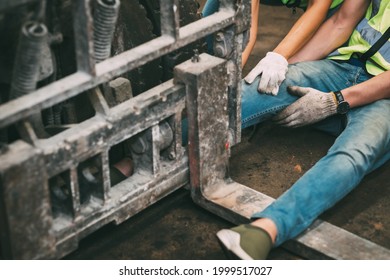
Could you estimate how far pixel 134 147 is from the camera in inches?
131

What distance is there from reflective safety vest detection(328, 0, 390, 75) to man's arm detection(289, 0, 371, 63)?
61mm

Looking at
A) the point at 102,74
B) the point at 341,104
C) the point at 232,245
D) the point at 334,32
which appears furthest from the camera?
the point at 334,32

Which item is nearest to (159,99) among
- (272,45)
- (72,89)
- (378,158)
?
Answer: (72,89)

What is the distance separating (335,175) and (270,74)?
0.78 metres

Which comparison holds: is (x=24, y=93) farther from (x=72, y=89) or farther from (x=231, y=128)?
(x=231, y=128)

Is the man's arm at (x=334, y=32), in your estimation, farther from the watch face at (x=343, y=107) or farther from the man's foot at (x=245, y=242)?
the man's foot at (x=245, y=242)

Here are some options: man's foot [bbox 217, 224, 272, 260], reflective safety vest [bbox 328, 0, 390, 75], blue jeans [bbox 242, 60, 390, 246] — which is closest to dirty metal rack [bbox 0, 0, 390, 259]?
blue jeans [bbox 242, 60, 390, 246]

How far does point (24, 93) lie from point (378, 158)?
184cm

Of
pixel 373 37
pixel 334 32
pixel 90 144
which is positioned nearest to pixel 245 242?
pixel 90 144

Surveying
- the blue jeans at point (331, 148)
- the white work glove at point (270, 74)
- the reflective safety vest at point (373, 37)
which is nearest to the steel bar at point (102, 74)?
the white work glove at point (270, 74)

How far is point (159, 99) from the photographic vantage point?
10.5 feet

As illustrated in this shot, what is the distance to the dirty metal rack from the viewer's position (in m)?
2.76

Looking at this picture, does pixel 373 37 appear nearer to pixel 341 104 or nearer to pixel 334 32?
pixel 334 32

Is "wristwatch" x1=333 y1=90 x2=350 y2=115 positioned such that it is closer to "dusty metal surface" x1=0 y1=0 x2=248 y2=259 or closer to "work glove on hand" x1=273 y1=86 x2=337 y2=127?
"work glove on hand" x1=273 y1=86 x2=337 y2=127
